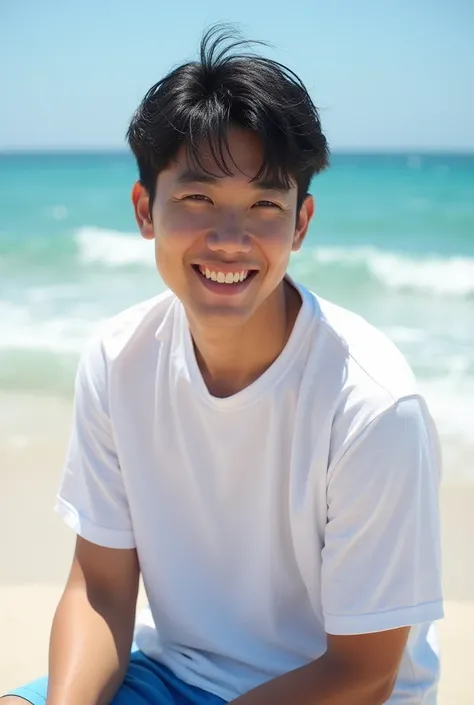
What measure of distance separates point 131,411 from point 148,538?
293 millimetres

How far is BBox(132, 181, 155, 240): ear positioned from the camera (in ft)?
7.20

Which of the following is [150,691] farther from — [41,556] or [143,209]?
[41,556]

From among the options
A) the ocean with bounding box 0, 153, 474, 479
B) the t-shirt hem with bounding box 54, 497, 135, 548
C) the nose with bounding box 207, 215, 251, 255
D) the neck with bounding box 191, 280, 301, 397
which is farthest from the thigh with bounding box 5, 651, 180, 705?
the ocean with bounding box 0, 153, 474, 479

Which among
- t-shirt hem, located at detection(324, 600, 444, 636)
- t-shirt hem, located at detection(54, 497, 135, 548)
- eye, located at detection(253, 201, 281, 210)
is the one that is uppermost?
eye, located at detection(253, 201, 281, 210)

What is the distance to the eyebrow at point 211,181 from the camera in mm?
1922

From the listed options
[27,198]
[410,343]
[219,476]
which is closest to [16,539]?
[219,476]

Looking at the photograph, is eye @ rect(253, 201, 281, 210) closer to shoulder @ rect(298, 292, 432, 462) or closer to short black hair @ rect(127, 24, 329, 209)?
short black hair @ rect(127, 24, 329, 209)

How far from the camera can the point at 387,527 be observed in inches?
71.0

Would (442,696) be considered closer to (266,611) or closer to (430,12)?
(266,611)

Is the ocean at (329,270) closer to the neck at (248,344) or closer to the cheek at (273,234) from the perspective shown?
the neck at (248,344)

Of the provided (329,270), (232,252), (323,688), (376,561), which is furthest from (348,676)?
(329,270)

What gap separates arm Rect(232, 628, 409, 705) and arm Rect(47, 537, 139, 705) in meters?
0.37

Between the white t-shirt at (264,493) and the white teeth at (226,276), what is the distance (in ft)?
0.48

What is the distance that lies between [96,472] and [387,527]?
28.9 inches
